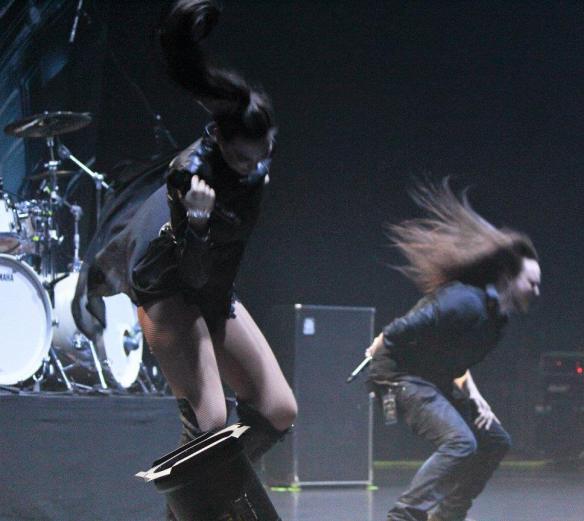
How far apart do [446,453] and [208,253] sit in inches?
90.4

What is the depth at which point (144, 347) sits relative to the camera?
26.2 feet

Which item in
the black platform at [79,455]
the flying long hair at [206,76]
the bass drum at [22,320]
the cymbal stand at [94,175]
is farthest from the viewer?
the cymbal stand at [94,175]

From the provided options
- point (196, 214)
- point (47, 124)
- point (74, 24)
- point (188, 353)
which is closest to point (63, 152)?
point (47, 124)

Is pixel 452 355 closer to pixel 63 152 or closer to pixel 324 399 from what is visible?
pixel 324 399

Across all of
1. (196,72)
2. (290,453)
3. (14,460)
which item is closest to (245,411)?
(196,72)

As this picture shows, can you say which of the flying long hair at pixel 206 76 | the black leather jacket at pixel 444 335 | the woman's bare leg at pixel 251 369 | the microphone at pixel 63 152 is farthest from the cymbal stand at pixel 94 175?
the flying long hair at pixel 206 76

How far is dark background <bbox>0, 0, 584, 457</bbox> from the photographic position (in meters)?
8.45

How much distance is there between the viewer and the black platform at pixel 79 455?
4.64 meters

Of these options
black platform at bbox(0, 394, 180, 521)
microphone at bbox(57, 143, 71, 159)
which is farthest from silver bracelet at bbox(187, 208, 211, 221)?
microphone at bbox(57, 143, 71, 159)

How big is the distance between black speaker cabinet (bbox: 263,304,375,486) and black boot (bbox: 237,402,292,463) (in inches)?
170

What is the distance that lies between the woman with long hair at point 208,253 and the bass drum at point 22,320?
2.70 meters

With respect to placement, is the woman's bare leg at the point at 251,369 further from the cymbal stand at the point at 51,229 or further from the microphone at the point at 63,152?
the microphone at the point at 63,152

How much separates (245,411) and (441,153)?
243 inches

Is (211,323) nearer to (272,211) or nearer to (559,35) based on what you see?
(272,211)
